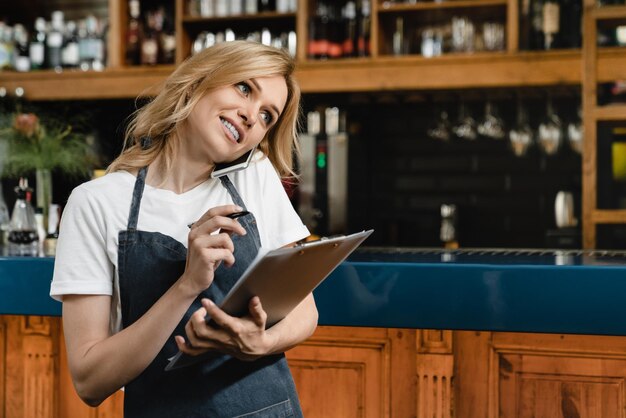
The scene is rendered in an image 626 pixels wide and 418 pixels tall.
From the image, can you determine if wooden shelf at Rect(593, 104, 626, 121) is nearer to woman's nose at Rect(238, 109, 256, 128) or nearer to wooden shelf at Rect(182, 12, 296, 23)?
wooden shelf at Rect(182, 12, 296, 23)

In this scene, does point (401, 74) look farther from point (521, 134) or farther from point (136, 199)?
point (136, 199)

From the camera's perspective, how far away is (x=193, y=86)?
1249 mm

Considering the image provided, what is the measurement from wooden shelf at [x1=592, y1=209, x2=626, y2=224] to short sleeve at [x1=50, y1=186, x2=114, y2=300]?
243 cm

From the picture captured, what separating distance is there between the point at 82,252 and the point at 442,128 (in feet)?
11.0

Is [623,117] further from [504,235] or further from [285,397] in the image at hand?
[285,397]

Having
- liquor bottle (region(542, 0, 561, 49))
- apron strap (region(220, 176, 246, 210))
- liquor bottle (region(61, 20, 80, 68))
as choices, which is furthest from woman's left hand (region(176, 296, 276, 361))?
liquor bottle (region(61, 20, 80, 68))

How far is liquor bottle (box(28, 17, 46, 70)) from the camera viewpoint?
185 inches

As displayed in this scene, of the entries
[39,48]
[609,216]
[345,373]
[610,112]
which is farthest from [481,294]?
[39,48]

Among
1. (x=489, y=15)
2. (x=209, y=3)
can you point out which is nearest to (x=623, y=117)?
(x=489, y=15)

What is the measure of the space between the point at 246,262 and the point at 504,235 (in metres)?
3.46

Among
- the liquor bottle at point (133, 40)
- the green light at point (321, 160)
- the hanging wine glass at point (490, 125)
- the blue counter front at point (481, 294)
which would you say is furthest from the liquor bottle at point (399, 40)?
the blue counter front at point (481, 294)

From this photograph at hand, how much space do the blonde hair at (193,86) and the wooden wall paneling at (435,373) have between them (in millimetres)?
818

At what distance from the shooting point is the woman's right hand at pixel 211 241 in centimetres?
108

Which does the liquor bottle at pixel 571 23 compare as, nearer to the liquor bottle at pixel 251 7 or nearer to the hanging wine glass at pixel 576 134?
the hanging wine glass at pixel 576 134
